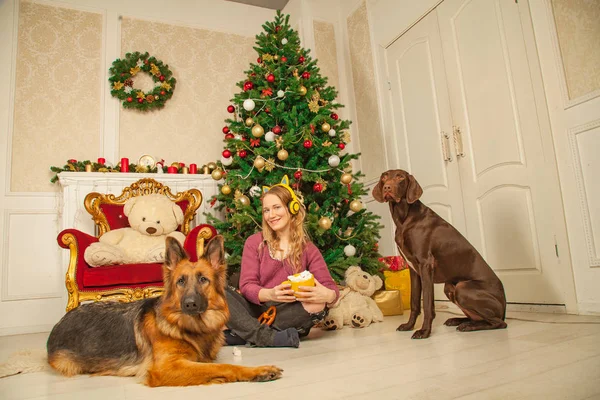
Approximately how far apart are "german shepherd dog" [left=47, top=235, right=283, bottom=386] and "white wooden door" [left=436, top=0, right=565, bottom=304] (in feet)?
8.59

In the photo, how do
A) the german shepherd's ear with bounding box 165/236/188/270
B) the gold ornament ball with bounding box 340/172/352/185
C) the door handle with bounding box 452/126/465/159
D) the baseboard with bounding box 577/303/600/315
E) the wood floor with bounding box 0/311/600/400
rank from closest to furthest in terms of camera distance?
the wood floor with bounding box 0/311/600/400 → the german shepherd's ear with bounding box 165/236/188/270 → the baseboard with bounding box 577/303/600/315 → the gold ornament ball with bounding box 340/172/352/185 → the door handle with bounding box 452/126/465/159

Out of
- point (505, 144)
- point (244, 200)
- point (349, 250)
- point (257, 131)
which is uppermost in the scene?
point (257, 131)

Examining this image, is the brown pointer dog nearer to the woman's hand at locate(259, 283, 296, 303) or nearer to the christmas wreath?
the woman's hand at locate(259, 283, 296, 303)

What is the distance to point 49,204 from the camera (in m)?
4.37

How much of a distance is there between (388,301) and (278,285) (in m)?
1.65

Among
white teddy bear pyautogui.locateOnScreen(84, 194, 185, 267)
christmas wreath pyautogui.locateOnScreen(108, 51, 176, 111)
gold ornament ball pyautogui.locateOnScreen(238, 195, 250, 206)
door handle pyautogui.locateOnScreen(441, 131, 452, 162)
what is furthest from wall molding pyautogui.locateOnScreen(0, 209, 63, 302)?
door handle pyautogui.locateOnScreen(441, 131, 452, 162)

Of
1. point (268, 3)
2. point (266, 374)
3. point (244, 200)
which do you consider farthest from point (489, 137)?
point (268, 3)

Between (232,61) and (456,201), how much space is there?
3483 mm

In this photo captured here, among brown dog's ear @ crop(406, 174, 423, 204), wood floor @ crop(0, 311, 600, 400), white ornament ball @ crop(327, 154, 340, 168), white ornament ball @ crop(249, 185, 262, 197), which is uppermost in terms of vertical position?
white ornament ball @ crop(327, 154, 340, 168)

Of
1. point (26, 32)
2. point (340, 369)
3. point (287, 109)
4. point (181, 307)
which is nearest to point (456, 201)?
point (287, 109)

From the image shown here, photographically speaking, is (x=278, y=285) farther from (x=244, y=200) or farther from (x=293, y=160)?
(x=293, y=160)

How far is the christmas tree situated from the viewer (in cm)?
363

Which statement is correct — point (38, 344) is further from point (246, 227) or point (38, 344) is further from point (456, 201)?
point (456, 201)

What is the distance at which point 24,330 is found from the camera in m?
4.09
